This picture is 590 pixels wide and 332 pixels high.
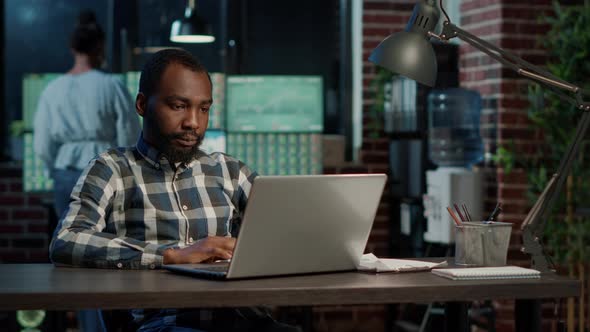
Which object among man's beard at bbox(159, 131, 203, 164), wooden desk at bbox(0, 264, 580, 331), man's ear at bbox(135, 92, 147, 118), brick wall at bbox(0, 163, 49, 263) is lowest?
brick wall at bbox(0, 163, 49, 263)

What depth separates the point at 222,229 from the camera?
236cm

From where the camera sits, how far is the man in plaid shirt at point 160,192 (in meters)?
2.09

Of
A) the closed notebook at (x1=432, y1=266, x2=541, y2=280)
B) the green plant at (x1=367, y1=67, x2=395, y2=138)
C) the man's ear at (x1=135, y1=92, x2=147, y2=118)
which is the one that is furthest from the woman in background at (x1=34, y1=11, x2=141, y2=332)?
the closed notebook at (x1=432, y1=266, x2=541, y2=280)

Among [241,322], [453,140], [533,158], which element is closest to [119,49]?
[453,140]

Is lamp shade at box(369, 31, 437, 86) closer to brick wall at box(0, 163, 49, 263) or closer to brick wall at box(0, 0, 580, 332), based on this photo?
brick wall at box(0, 0, 580, 332)

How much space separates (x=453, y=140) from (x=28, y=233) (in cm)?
242

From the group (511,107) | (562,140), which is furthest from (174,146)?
(511,107)

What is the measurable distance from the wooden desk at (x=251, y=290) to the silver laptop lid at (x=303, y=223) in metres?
0.04

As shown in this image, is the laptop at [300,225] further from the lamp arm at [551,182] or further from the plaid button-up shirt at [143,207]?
the lamp arm at [551,182]

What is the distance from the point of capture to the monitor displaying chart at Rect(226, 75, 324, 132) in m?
5.15

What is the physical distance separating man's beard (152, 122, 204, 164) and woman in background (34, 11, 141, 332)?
2.21m

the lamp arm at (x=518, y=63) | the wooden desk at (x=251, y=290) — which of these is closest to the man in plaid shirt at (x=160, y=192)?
the wooden desk at (x=251, y=290)

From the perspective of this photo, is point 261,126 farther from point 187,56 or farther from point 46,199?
point 187,56

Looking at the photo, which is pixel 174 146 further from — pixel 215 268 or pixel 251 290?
pixel 251 290
